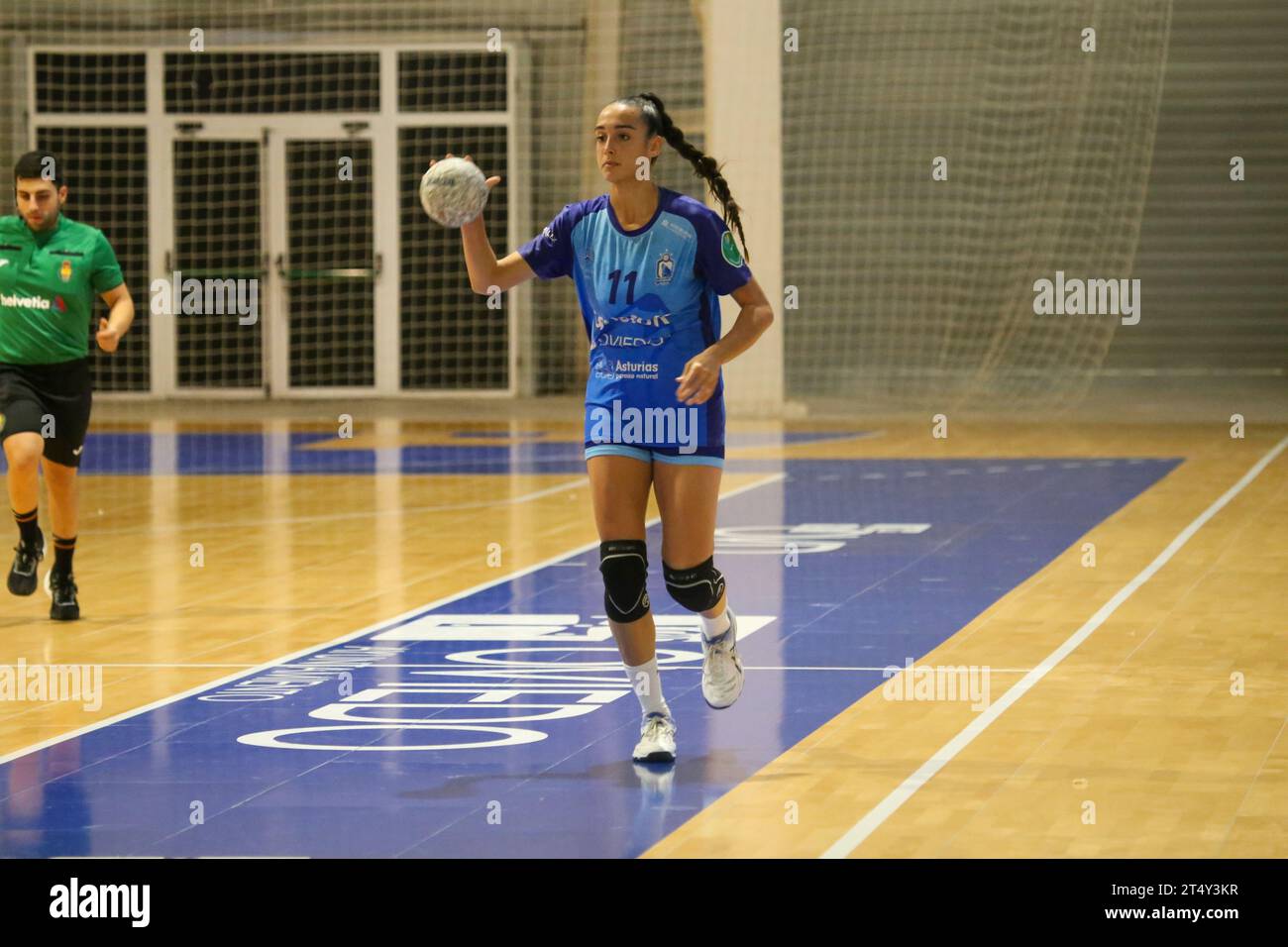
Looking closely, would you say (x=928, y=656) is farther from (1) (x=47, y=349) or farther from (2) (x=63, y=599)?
(1) (x=47, y=349)

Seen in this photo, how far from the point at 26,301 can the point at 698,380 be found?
4.37 metres

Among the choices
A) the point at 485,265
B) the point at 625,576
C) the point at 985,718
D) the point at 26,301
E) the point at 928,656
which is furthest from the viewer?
the point at 26,301

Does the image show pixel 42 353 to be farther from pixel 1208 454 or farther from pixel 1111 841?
pixel 1208 454

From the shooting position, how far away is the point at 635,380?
6184mm

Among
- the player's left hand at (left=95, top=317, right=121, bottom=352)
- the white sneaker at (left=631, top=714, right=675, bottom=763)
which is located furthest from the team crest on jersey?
the player's left hand at (left=95, top=317, right=121, bottom=352)

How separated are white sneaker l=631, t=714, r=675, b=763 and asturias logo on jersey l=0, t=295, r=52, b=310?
4.13 meters

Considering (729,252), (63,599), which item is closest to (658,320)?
(729,252)

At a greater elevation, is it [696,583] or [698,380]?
[698,380]

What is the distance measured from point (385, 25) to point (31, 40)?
403 cm

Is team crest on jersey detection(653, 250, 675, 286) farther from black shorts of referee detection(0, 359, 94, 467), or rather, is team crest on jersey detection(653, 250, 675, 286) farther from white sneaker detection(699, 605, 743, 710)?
black shorts of referee detection(0, 359, 94, 467)

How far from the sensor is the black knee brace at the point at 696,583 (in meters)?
6.27

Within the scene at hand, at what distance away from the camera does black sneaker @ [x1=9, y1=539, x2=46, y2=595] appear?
9219mm

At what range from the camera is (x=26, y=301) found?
9125 mm

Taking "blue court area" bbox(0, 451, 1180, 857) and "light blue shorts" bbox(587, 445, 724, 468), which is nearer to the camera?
"blue court area" bbox(0, 451, 1180, 857)
